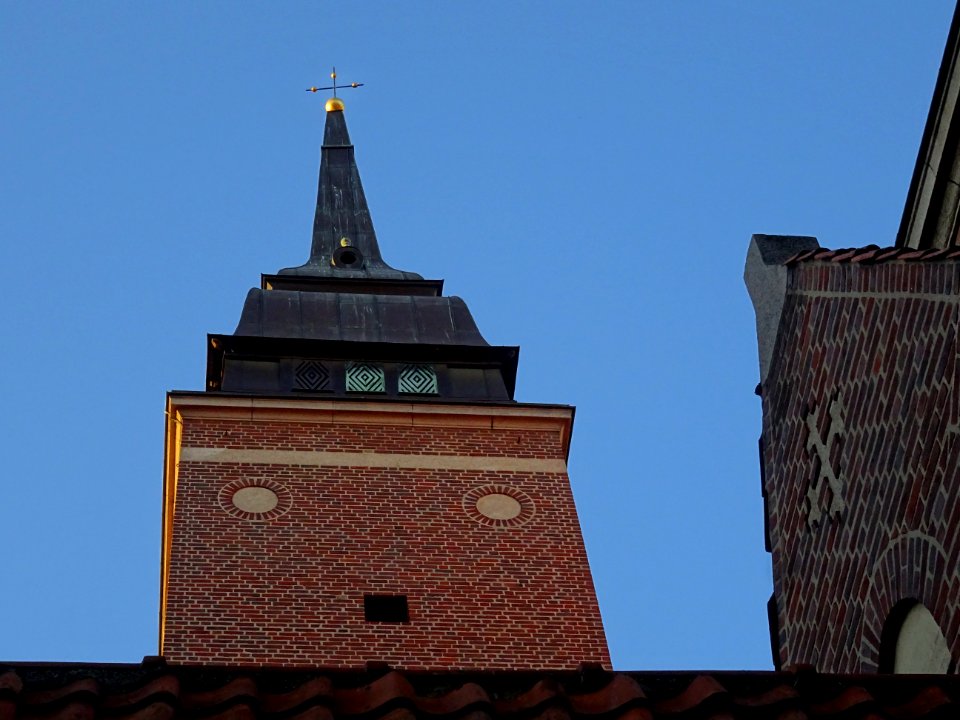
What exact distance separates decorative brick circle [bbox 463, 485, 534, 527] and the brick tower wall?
4cm

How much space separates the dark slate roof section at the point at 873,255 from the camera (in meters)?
7.90

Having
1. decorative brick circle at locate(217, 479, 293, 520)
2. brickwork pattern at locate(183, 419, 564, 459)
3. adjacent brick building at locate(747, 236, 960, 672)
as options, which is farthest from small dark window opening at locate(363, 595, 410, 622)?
adjacent brick building at locate(747, 236, 960, 672)

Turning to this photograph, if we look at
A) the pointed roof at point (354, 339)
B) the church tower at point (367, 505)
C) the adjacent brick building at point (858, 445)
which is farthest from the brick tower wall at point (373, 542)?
the adjacent brick building at point (858, 445)

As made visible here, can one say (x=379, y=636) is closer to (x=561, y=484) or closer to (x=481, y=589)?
(x=481, y=589)

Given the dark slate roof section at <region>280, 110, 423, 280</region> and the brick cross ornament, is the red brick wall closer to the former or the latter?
the brick cross ornament

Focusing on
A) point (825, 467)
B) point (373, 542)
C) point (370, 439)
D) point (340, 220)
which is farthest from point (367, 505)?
point (340, 220)

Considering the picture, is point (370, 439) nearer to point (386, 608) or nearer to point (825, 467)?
point (386, 608)

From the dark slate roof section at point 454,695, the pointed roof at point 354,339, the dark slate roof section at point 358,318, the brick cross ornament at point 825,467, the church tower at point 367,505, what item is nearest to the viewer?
the dark slate roof section at point 454,695

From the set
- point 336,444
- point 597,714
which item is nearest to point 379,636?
point 336,444

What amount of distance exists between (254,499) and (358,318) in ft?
17.9

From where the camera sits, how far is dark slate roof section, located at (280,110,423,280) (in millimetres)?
28953

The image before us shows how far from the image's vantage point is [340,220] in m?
32.6

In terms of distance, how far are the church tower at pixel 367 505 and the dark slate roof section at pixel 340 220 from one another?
2892 millimetres

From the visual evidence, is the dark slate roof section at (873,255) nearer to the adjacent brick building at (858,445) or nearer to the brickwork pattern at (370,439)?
the adjacent brick building at (858,445)
